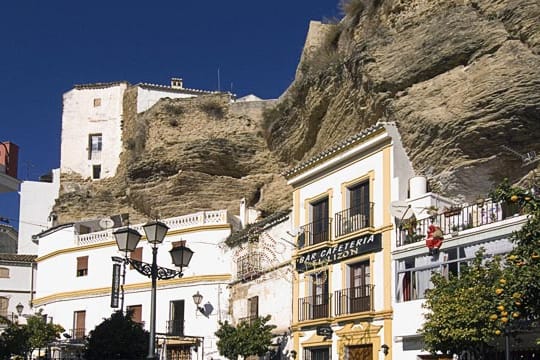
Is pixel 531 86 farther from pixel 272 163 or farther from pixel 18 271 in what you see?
pixel 18 271

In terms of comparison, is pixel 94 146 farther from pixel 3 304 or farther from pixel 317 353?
pixel 317 353

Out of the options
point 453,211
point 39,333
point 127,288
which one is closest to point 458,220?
point 453,211

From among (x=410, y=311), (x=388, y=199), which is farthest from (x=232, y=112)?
(x=410, y=311)

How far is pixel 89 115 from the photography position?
47656mm

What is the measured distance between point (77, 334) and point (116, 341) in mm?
14600

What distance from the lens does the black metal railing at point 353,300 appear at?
2431cm

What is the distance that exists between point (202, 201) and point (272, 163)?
3.77 m

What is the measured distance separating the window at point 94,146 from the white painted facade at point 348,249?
20.8 meters

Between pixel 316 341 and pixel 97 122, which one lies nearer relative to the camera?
pixel 316 341

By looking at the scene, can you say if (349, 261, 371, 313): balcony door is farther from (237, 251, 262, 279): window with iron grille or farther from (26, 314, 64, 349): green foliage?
(26, 314, 64, 349): green foliage

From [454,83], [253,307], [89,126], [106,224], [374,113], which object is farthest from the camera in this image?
[89,126]

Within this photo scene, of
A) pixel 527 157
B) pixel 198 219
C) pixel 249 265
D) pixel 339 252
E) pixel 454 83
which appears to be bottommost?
pixel 339 252

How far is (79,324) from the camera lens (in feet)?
123

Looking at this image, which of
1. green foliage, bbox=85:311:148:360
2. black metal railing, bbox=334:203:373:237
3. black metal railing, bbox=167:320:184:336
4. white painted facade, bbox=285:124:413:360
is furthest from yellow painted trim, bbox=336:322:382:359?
black metal railing, bbox=167:320:184:336
